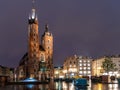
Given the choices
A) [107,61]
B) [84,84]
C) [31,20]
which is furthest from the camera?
[31,20]

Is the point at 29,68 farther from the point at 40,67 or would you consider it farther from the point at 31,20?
the point at 31,20

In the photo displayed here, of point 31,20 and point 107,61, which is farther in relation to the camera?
point 31,20

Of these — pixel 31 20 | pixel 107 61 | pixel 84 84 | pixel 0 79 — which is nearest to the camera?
pixel 84 84

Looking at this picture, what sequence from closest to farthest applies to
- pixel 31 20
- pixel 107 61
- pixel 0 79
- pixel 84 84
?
pixel 84 84 < pixel 0 79 < pixel 107 61 < pixel 31 20

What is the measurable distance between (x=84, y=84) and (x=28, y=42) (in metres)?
110

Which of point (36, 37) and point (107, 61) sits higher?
point (36, 37)

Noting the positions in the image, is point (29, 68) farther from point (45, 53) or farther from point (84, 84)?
point (84, 84)

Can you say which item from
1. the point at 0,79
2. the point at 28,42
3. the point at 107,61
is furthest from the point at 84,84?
the point at 28,42

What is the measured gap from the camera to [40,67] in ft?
614

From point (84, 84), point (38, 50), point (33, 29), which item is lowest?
point (84, 84)

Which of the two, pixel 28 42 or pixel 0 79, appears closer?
pixel 0 79

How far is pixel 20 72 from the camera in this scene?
18638 centimetres

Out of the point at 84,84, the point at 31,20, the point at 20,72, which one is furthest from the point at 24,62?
the point at 84,84

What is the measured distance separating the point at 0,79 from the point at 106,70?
82057 mm
